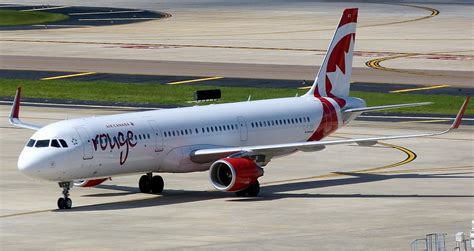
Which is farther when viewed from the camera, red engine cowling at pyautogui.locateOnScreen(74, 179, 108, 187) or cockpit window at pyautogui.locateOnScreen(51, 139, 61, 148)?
red engine cowling at pyautogui.locateOnScreen(74, 179, 108, 187)

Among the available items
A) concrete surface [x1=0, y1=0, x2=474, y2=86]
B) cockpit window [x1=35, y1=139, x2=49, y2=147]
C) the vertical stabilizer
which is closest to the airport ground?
concrete surface [x1=0, y1=0, x2=474, y2=86]

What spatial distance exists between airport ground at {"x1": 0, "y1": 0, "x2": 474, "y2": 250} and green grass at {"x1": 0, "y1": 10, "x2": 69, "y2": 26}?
23433 millimetres

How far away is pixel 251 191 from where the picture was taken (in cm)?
6109

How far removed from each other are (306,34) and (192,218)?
94417mm

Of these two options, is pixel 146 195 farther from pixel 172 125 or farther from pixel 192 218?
pixel 192 218

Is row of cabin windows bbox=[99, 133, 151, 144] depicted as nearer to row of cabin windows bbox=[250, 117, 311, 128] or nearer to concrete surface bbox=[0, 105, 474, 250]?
concrete surface bbox=[0, 105, 474, 250]

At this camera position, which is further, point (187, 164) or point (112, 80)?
point (112, 80)

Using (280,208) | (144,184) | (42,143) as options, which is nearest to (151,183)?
(144,184)

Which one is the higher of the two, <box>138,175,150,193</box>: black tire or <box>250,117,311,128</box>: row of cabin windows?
<box>250,117,311,128</box>: row of cabin windows

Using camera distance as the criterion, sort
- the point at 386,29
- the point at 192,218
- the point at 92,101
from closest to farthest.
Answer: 1. the point at 192,218
2. the point at 92,101
3. the point at 386,29

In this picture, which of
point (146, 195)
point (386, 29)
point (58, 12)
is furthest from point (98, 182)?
point (58, 12)

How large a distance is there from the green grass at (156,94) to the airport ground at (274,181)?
5240 millimetres

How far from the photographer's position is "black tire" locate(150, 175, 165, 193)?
6231 cm

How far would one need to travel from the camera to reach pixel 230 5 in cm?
19388
